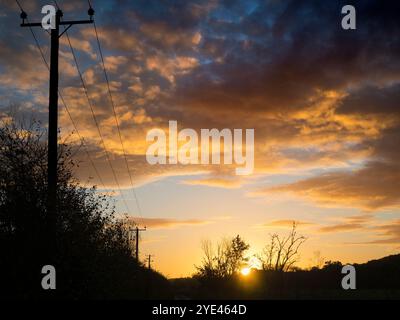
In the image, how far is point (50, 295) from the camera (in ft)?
57.7

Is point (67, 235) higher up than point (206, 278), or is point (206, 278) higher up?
point (67, 235)

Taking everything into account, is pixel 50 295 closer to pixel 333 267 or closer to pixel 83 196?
pixel 83 196

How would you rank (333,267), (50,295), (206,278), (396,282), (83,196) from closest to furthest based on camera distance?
1. (50,295)
2. (83,196)
3. (206,278)
4. (396,282)
5. (333,267)
